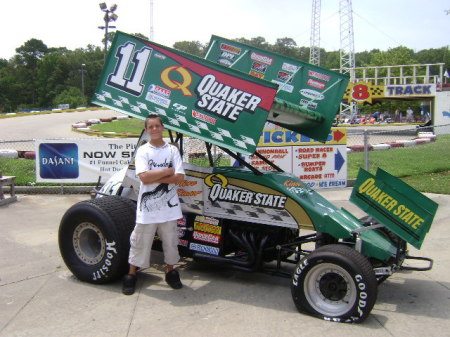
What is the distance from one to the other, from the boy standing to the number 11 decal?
0.44m

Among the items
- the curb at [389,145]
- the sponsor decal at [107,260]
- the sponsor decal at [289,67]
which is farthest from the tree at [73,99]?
the sponsor decal at [107,260]

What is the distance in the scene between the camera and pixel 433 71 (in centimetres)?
10050

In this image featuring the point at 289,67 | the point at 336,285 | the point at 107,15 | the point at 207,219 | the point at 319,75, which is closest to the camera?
the point at 336,285

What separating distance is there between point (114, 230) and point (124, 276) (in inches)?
18.9

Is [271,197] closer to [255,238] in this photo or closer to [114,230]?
[255,238]

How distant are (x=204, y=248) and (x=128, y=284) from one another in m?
0.87

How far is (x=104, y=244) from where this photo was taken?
186 inches

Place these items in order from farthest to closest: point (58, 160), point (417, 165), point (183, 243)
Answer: point (417, 165), point (58, 160), point (183, 243)

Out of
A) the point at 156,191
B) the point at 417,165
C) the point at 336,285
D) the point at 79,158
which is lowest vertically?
the point at 336,285

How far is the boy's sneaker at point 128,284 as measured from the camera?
14.9 ft

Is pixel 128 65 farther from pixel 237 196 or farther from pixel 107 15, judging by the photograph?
pixel 107 15

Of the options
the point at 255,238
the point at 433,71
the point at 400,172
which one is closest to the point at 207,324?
the point at 255,238

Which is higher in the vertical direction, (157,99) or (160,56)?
(160,56)

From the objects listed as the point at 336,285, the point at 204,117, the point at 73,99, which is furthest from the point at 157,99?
the point at 73,99
